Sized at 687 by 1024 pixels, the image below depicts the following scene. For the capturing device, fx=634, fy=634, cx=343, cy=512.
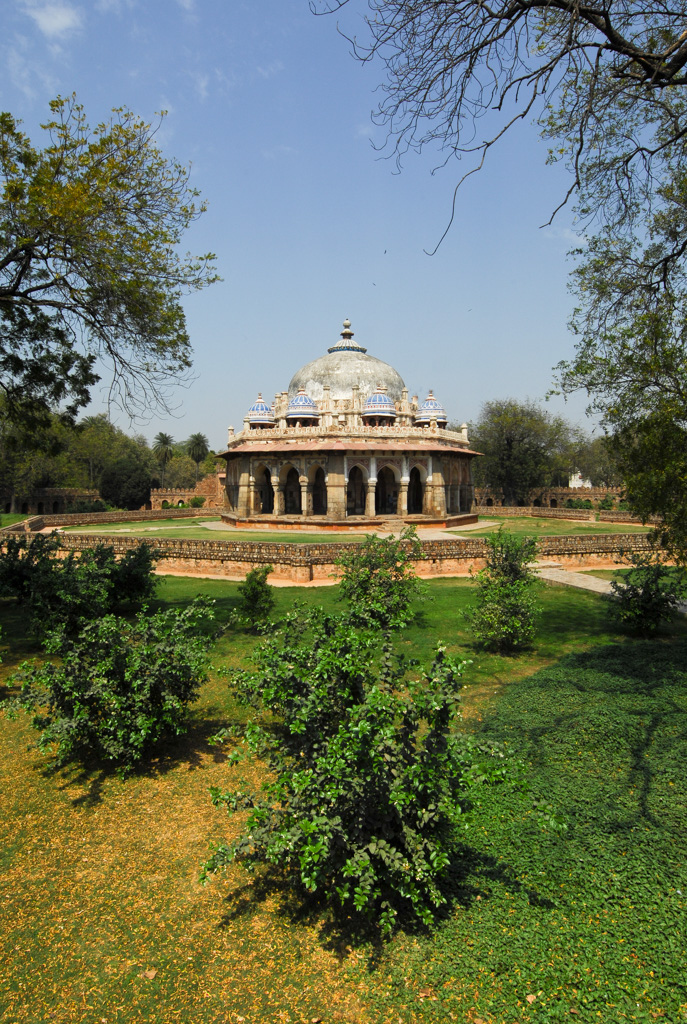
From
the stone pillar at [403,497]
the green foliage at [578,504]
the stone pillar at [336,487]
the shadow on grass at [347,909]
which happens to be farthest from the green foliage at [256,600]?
the green foliage at [578,504]

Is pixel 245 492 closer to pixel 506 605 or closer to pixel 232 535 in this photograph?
pixel 232 535

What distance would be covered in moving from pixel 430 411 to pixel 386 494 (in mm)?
5112

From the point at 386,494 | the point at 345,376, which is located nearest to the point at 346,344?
the point at 345,376

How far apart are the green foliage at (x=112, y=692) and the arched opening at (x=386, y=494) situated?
89.5ft

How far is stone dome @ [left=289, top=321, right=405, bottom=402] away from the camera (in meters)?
36.2

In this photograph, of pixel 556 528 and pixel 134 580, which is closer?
pixel 134 580

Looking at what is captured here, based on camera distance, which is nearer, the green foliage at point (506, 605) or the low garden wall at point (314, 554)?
the green foliage at point (506, 605)

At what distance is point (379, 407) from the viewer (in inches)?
1251

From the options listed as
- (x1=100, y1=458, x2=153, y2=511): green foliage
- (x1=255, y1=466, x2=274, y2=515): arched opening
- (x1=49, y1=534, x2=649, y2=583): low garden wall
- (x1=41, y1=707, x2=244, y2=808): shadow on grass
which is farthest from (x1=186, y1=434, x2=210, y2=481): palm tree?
(x1=41, y1=707, x2=244, y2=808): shadow on grass

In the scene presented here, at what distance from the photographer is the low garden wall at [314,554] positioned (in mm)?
15070

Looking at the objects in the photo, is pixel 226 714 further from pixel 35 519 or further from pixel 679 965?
pixel 35 519

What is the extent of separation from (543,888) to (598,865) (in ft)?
1.60

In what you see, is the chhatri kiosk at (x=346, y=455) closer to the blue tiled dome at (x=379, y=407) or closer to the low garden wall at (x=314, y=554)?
the blue tiled dome at (x=379, y=407)

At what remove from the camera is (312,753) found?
413 cm
